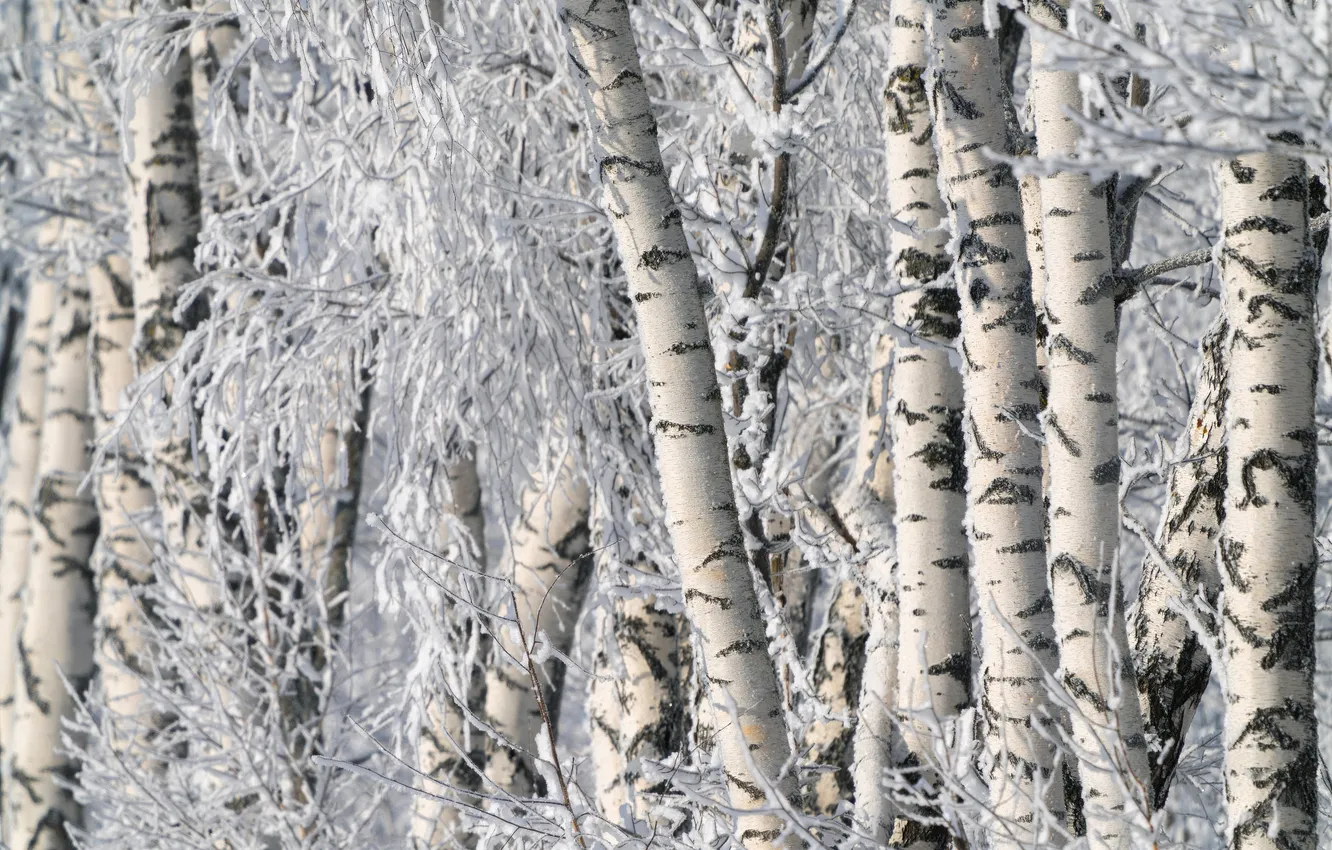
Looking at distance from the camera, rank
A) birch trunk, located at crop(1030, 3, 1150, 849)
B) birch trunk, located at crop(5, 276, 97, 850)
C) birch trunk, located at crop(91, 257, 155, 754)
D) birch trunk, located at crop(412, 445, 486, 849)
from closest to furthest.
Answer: birch trunk, located at crop(1030, 3, 1150, 849) → birch trunk, located at crop(412, 445, 486, 849) → birch trunk, located at crop(91, 257, 155, 754) → birch trunk, located at crop(5, 276, 97, 850)

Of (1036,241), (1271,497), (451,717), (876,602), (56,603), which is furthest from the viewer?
(56,603)

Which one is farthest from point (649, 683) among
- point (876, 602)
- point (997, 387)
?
point (997, 387)

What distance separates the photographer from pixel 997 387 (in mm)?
2229

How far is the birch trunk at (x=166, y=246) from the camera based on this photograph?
14.8 ft

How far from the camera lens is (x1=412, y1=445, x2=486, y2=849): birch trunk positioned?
4105mm

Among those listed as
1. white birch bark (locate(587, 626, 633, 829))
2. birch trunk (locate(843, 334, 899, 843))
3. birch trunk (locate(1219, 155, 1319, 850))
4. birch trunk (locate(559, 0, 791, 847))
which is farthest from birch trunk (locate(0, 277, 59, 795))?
birch trunk (locate(1219, 155, 1319, 850))

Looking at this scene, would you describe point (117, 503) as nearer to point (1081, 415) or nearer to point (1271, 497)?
point (1081, 415)

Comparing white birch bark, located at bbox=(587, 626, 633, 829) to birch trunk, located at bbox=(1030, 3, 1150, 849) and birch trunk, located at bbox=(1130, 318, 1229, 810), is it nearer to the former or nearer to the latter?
birch trunk, located at bbox=(1130, 318, 1229, 810)

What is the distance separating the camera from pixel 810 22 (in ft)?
11.1

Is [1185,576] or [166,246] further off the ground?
[166,246]

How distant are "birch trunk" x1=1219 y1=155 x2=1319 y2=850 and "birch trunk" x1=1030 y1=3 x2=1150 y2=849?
0.69ft

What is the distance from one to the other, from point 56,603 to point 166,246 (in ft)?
8.46

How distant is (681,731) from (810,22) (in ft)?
7.88

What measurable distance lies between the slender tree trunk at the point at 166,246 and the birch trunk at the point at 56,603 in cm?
136
